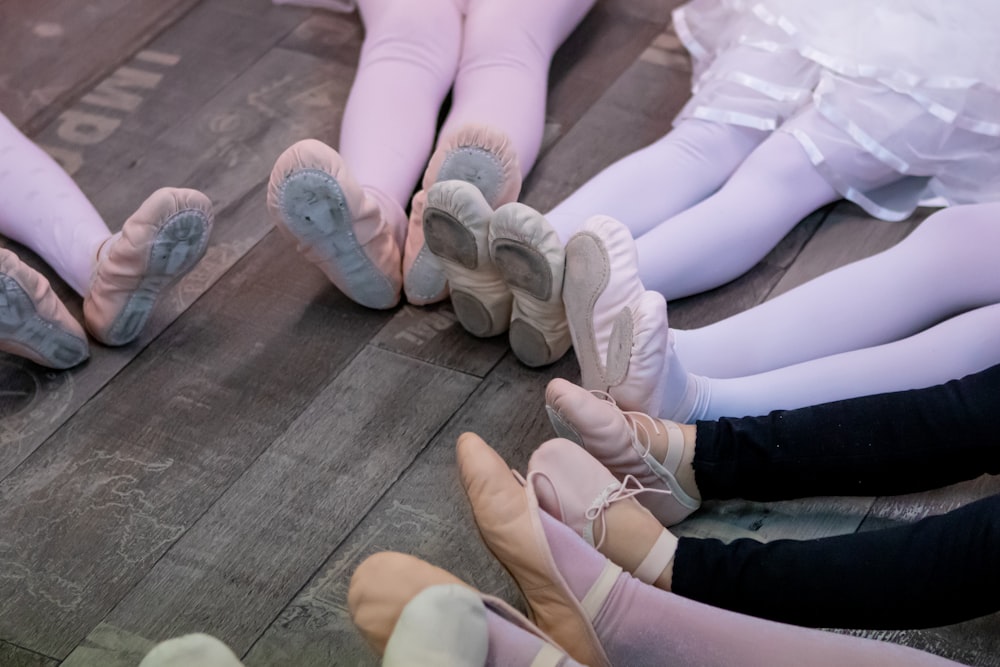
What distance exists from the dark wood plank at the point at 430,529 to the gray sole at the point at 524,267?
12 centimetres

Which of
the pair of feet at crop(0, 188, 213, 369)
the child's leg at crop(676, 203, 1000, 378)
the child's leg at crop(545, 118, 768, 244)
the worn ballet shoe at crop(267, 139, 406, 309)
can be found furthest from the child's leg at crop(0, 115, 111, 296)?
the child's leg at crop(676, 203, 1000, 378)

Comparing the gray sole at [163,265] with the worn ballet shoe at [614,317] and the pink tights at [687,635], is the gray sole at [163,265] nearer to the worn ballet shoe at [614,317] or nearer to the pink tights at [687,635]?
the worn ballet shoe at [614,317]

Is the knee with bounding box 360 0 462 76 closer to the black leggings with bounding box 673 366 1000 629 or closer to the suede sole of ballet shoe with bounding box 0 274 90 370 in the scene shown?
the suede sole of ballet shoe with bounding box 0 274 90 370

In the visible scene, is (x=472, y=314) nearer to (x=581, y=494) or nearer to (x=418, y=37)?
(x=581, y=494)

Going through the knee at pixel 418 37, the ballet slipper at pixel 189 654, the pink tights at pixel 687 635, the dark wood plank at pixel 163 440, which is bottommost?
the dark wood plank at pixel 163 440

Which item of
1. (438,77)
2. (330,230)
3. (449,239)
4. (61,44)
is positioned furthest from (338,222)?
(61,44)

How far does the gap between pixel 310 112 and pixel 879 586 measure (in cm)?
100

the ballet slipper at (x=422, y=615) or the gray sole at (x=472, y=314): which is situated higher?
the ballet slipper at (x=422, y=615)

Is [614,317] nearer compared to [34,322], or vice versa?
[614,317]

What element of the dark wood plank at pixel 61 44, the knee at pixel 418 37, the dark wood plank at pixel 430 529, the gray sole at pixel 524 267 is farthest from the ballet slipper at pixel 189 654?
the dark wood plank at pixel 61 44

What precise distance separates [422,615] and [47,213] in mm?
748

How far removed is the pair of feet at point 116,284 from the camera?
108cm

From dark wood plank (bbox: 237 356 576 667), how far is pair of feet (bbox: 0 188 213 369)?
31cm

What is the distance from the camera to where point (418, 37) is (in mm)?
1413
